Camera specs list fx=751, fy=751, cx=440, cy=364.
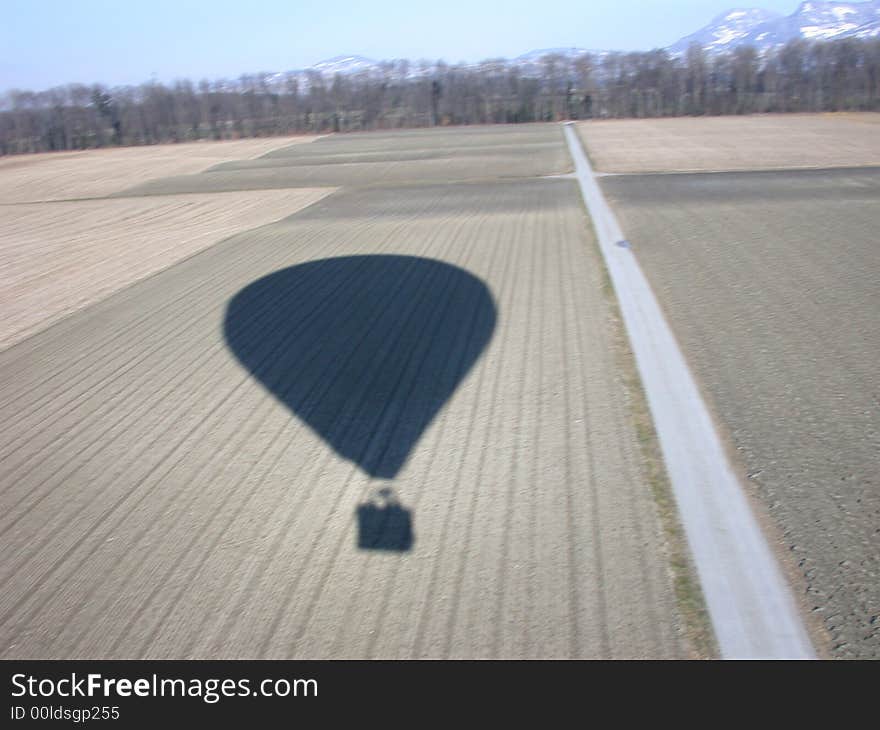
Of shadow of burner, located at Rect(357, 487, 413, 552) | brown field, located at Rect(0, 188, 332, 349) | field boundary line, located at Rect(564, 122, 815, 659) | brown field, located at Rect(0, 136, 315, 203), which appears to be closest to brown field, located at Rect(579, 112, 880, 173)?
brown field, located at Rect(0, 188, 332, 349)

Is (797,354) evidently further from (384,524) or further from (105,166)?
(105,166)

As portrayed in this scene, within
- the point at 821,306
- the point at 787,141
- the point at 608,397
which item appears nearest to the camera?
the point at 608,397

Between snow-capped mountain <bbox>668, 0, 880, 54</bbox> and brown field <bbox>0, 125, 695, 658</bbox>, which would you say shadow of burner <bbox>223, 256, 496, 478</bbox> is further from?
snow-capped mountain <bbox>668, 0, 880, 54</bbox>

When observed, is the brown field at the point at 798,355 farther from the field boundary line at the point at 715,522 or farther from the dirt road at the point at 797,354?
the field boundary line at the point at 715,522


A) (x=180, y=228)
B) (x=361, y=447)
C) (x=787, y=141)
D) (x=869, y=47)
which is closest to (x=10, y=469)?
(x=361, y=447)

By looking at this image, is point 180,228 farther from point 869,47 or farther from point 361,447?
point 869,47

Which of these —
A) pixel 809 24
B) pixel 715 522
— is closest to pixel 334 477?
pixel 715 522

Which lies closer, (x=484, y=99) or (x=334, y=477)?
(x=334, y=477)
